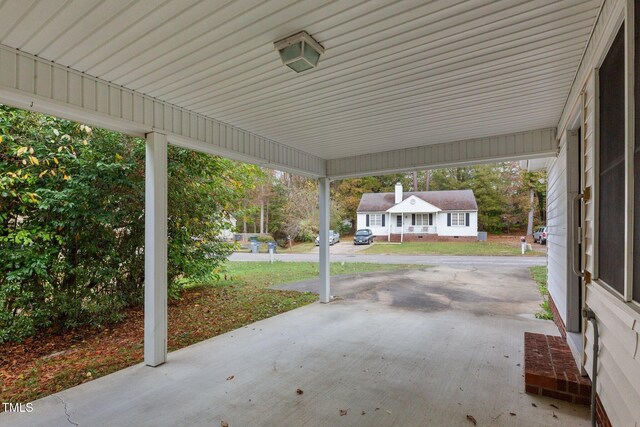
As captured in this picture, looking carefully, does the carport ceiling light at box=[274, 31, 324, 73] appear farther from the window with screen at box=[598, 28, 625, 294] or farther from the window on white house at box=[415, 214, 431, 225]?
the window on white house at box=[415, 214, 431, 225]

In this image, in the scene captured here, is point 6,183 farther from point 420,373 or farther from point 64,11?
point 420,373

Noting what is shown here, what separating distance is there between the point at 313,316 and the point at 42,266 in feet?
12.7

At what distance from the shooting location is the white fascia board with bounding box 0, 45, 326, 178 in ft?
8.41

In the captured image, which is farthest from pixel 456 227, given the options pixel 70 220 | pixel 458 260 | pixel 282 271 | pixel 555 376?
pixel 70 220

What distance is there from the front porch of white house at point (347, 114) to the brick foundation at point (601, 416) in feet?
0.10

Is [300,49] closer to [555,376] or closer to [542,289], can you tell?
[555,376]

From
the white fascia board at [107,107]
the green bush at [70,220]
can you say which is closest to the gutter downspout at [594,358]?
the white fascia board at [107,107]

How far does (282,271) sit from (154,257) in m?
8.05

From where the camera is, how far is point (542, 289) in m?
7.66

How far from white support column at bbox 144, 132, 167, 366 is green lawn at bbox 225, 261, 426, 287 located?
5.21 meters

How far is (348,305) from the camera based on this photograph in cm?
633

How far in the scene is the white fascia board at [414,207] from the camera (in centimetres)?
2297

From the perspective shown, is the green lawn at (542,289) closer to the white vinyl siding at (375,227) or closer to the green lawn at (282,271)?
the green lawn at (282,271)

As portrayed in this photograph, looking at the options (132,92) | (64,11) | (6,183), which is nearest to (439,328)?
(132,92)
